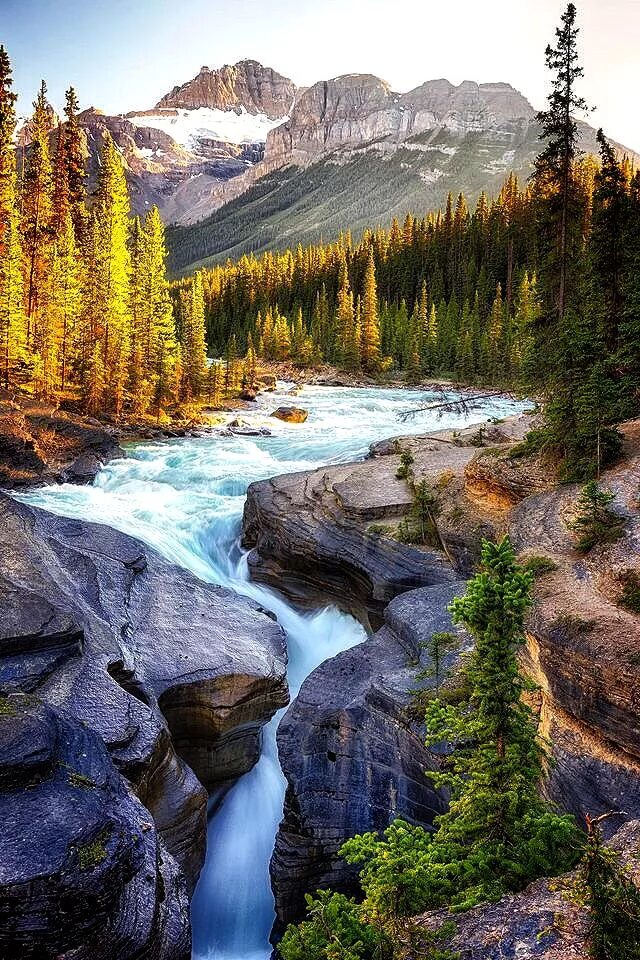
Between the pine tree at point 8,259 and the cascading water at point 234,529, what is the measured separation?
8.09 metres

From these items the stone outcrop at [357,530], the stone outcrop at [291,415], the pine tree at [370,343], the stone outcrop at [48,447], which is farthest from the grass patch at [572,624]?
the pine tree at [370,343]

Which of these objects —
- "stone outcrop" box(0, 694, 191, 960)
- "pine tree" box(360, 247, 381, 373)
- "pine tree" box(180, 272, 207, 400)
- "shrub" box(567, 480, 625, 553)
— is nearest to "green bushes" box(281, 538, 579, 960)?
"stone outcrop" box(0, 694, 191, 960)

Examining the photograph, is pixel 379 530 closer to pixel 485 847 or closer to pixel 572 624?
pixel 572 624

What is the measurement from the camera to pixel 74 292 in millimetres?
34812

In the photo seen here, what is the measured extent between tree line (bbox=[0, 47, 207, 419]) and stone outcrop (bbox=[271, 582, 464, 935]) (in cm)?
2795

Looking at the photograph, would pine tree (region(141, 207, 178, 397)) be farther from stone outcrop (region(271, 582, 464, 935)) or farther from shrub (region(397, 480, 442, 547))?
stone outcrop (region(271, 582, 464, 935))

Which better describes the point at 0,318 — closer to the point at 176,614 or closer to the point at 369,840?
the point at 176,614

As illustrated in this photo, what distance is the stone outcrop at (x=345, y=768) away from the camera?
882 cm

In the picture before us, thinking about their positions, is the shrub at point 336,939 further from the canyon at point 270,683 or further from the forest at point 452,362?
the canyon at point 270,683

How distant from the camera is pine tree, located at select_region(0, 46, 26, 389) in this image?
30.9 metres

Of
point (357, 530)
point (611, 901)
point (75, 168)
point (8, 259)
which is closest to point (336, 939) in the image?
point (611, 901)

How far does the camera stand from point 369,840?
4742 millimetres

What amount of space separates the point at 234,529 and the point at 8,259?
22.4 meters

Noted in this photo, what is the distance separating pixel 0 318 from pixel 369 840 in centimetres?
3283
